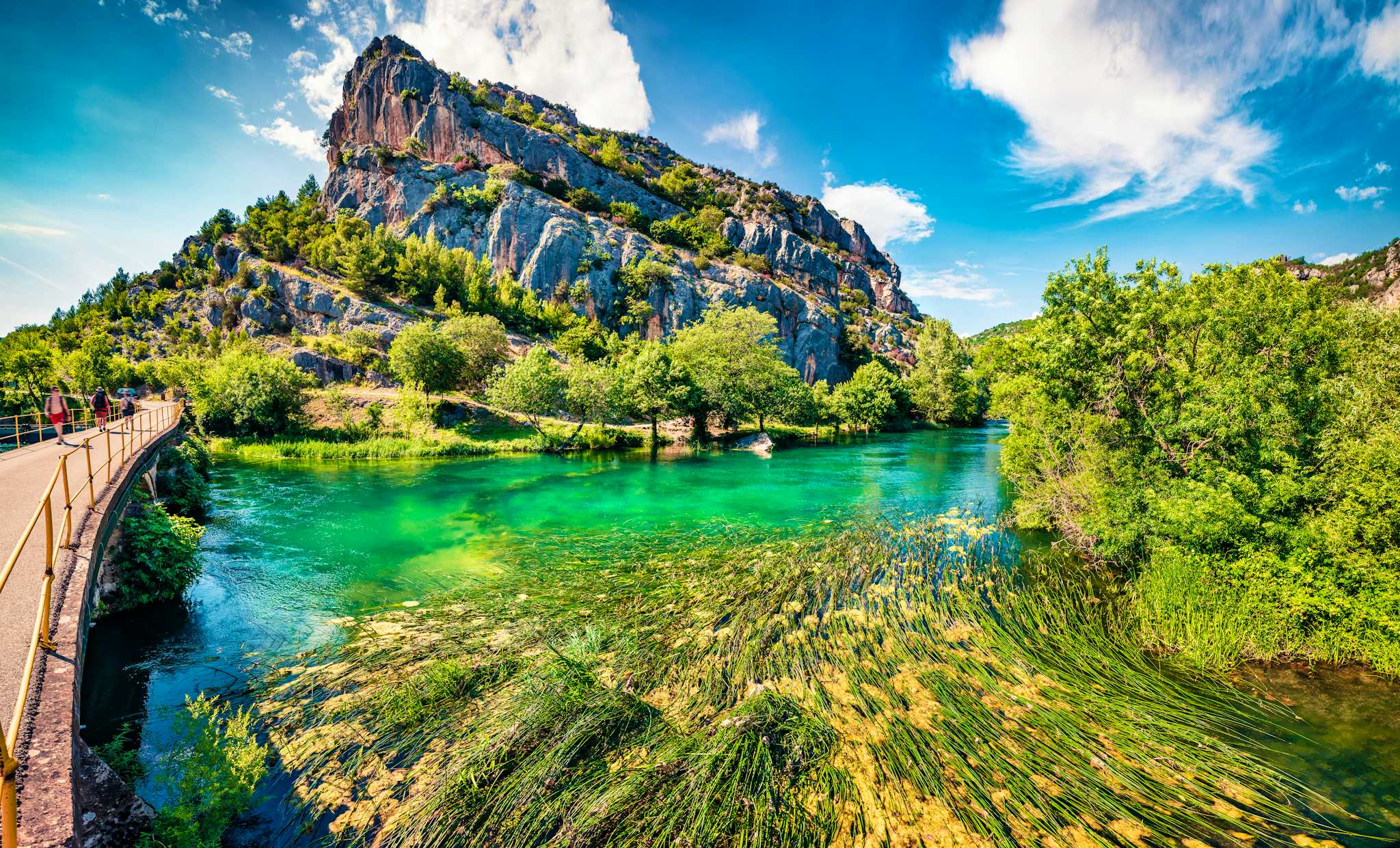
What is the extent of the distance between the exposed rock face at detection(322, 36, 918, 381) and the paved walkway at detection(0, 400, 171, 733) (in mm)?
65281

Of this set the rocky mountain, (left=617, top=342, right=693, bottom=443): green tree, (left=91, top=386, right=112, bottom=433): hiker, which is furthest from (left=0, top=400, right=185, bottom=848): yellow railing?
the rocky mountain

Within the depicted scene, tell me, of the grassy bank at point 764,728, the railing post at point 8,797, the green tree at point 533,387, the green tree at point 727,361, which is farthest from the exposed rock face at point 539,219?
the railing post at point 8,797

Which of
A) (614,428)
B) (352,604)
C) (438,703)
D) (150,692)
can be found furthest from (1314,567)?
(614,428)

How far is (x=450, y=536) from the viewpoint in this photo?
17.9 m

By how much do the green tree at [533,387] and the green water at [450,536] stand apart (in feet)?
21.0

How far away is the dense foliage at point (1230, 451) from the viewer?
9641 mm

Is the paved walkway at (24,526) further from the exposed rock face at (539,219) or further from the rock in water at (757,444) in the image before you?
the exposed rock face at (539,219)

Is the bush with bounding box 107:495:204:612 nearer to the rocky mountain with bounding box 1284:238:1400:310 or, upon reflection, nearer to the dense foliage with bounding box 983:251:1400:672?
the dense foliage with bounding box 983:251:1400:672

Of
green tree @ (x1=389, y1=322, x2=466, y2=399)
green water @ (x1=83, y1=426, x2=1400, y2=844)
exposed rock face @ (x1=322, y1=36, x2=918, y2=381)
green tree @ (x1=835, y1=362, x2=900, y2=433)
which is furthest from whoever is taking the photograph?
exposed rock face @ (x1=322, y1=36, x2=918, y2=381)

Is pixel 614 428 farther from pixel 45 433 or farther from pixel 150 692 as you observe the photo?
pixel 150 692

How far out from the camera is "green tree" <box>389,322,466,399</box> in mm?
47656

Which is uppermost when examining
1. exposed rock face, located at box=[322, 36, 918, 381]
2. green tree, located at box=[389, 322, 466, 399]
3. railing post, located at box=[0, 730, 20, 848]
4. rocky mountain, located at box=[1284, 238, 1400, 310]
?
exposed rock face, located at box=[322, 36, 918, 381]

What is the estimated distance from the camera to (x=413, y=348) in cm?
4762

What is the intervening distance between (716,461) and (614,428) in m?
12.7
